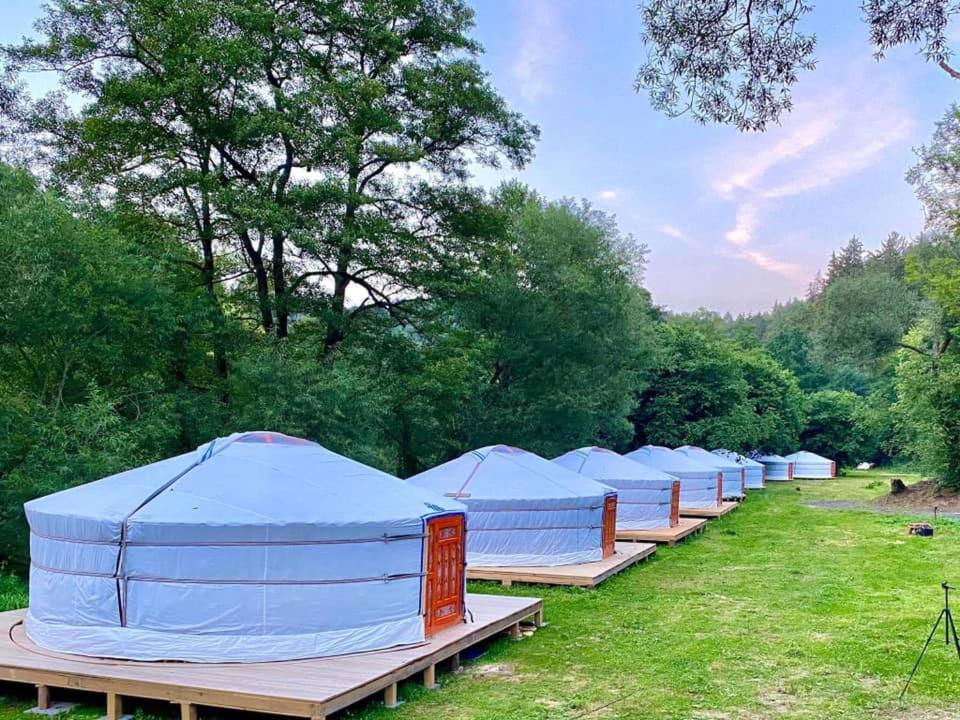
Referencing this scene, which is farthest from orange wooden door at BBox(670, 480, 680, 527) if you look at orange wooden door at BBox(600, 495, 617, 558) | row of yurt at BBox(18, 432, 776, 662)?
row of yurt at BBox(18, 432, 776, 662)

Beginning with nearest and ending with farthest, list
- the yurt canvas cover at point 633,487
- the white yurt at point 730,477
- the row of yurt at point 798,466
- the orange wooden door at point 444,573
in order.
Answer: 1. the orange wooden door at point 444,573
2. the yurt canvas cover at point 633,487
3. the white yurt at point 730,477
4. the row of yurt at point 798,466

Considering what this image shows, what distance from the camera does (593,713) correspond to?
212 inches

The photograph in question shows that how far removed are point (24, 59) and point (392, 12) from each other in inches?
232

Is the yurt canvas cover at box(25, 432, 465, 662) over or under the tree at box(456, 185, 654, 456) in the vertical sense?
under

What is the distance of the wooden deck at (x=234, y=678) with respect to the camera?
4797mm

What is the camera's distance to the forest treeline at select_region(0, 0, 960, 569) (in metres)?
9.88

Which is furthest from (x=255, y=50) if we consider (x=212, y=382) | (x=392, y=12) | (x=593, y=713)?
(x=593, y=713)

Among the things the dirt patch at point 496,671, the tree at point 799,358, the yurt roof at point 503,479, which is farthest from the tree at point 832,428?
the dirt patch at point 496,671

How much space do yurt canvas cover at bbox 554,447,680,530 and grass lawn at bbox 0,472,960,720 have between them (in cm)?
180

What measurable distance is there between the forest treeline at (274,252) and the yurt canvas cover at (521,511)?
224cm

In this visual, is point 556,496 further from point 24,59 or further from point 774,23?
point 24,59

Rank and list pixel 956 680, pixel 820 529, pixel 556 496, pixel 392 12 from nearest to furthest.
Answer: pixel 956 680, pixel 556 496, pixel 392 12, pixel 820 529

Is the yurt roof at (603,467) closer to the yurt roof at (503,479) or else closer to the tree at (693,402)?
the yurt roof at (503,479)

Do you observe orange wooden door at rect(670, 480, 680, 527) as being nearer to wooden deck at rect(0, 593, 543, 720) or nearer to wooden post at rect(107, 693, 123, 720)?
wooden deck at rect(0, 593, 543, 720)
